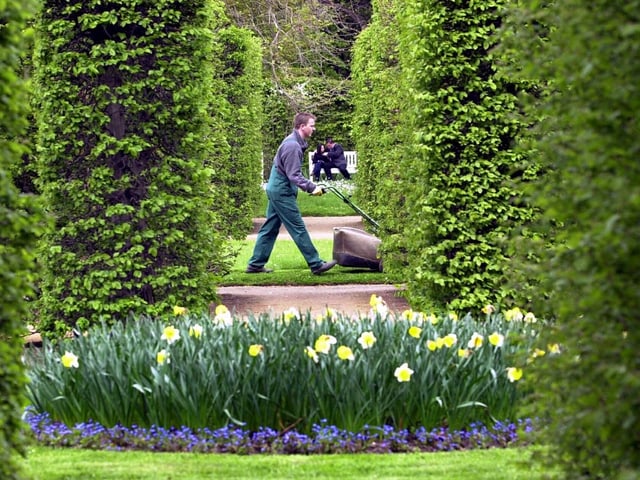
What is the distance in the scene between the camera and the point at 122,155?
29.1ft

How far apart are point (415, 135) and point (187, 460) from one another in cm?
466

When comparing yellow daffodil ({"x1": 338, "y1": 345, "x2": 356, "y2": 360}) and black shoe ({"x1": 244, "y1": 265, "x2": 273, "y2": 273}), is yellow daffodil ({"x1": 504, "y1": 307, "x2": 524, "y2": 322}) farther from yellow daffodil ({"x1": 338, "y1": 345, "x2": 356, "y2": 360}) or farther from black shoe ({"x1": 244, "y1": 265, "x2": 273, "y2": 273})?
black shoe ({"x1": 244, "y1": 265, "x2": 273, "y2": 273})

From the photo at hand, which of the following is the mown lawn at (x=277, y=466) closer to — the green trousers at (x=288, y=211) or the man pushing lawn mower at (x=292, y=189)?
the man pushing lawn mower at (x=292, y=189)

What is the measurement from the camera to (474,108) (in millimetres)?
9094

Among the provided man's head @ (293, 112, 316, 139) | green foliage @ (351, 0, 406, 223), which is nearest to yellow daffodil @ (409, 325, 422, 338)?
green foliage @ (351, 0, 406, 223)

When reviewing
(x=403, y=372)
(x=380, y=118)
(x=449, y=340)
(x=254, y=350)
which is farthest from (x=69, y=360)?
(x=380, y=118)

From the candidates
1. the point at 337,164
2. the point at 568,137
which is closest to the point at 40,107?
the point at 568,137

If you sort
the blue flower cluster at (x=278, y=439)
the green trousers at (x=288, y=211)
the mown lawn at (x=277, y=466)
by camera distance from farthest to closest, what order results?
the green trousers at (x=288, y=211), the blue flower cluster at (x=278, y=439), the mown lawn at (x=277, y=466)

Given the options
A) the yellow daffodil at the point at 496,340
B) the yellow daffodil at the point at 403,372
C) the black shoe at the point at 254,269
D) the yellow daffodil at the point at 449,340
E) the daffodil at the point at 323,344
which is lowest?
the black shoe at the point at 254,269

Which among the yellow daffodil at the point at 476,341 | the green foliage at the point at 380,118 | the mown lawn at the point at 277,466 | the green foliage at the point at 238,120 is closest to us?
the mown lawn at the point at 277,466

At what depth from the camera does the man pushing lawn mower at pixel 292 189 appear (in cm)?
1356

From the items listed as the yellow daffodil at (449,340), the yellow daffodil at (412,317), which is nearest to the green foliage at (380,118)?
the yellow daffodil at (412,317)

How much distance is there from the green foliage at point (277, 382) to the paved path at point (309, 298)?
186 inches

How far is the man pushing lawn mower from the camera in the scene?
13562 mm
